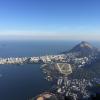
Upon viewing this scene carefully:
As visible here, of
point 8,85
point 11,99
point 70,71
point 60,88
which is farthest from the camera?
point 70,71

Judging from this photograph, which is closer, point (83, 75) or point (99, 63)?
point (83, 75)

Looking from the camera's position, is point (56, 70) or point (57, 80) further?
point (56, 70)

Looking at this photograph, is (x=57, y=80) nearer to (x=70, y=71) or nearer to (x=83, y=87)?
(x=83, y=87)

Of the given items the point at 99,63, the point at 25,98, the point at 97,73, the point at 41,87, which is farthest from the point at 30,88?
the point at 99,63

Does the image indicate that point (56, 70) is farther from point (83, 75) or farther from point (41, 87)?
point (41, 87)

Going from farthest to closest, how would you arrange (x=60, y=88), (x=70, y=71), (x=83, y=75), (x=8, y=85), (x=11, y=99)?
(x=70, y=71), (x=83, y=75), (x=8, y=85), (x=60, y=88), (x=11, y=99)

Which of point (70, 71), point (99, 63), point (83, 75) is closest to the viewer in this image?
point (83, 75)

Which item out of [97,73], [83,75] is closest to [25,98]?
[83,75]

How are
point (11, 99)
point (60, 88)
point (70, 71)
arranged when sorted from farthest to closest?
point (70, 71) → point (60, 88) → point (11, 99)
